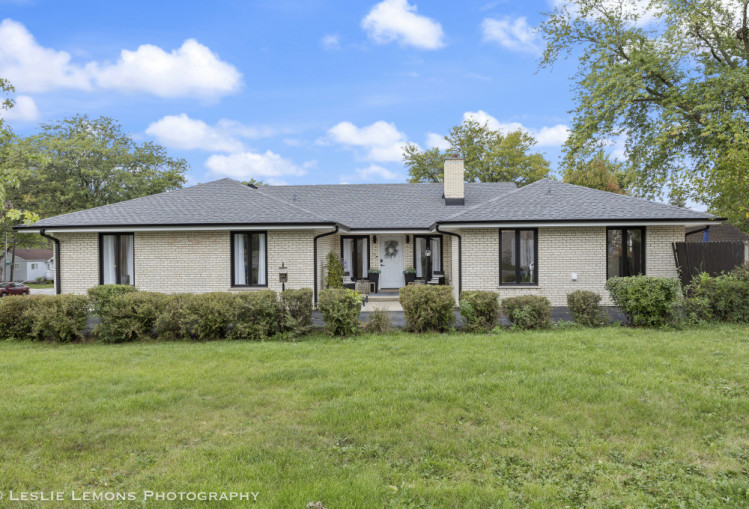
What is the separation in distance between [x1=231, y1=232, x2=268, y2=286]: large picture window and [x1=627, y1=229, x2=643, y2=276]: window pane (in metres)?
12.0

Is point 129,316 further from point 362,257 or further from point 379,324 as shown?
point 362,257

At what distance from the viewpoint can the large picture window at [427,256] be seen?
18094 millimetres

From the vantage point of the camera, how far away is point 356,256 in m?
18.6

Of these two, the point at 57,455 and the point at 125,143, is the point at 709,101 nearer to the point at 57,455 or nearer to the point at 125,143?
the point at 57,455

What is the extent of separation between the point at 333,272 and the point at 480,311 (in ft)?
23.9

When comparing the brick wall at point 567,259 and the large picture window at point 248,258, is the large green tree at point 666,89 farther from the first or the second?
the large picture window at point 248,258

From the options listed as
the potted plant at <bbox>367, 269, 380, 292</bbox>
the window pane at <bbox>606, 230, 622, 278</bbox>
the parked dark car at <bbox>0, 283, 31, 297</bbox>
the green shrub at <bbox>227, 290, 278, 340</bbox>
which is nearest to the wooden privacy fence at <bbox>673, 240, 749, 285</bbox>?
the window pane at <bbox>606, 230, 622, 278</bbox>

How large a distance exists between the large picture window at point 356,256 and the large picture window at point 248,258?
14.7 feet

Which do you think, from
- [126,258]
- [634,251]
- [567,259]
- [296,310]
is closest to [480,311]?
[296,310]

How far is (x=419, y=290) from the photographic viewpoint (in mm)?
9594

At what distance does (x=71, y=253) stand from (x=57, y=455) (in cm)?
1322

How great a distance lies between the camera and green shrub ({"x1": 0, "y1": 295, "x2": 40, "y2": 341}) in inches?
366

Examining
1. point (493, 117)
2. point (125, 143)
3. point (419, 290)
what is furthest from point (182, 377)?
point (125, 143)

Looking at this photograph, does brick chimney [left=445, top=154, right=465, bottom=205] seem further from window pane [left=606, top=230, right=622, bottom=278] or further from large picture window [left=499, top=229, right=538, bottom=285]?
window pane [left=606, top=230, right=622, bottom=278]
